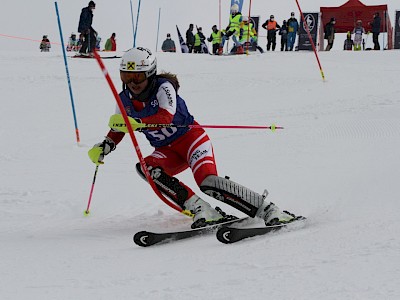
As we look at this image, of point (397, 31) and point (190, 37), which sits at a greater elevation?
point (397, 31)

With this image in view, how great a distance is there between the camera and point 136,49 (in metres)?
4.57

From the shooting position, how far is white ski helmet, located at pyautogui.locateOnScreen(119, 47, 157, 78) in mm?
4465

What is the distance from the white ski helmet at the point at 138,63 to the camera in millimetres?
4465

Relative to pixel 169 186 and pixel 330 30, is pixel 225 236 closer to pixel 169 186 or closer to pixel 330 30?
pixel 169 186

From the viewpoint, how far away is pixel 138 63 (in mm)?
4469

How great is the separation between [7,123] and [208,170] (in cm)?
664

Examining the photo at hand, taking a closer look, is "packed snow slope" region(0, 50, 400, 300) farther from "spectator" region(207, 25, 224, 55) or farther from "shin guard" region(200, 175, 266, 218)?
"spectator" region(207, 25, 224, 55)

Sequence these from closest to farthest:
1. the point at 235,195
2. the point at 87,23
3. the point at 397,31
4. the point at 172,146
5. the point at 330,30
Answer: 1. the point at 235,195
2. the point at 172,146
3. the point at 87,23
4. the point at 330,30
5. the point at 397,31

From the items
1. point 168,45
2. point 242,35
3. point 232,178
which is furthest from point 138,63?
point 168,45

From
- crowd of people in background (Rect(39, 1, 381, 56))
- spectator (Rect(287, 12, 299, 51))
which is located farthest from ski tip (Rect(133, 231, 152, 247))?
spectator (Rect(287, 12, 299, 51))

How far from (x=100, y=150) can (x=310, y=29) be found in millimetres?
18795

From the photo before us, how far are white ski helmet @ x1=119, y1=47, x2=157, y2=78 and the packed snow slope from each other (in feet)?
3.63

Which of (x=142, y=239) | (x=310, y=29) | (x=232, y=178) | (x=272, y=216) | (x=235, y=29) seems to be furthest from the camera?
(x=310, y=29)

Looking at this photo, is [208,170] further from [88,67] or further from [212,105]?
[88,67]
